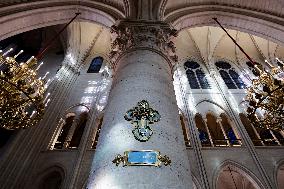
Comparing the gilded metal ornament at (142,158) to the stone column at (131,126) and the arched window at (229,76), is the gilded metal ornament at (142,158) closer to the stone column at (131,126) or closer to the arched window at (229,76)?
the stone column at (131,126)

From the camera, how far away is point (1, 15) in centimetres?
732

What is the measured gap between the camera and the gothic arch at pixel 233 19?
342 inches

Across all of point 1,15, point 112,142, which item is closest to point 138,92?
point 112,142

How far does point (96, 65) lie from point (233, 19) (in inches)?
323

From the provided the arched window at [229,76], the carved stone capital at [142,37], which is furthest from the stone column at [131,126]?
the arched window at [229,76]

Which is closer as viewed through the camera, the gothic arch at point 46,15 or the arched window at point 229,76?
the gothic arch at point 46,15

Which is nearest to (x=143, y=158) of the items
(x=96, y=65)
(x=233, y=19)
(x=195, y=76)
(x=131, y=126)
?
(x=131, y=126)

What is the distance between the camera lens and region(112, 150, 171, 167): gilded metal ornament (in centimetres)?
323

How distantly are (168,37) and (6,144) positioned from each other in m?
6.62

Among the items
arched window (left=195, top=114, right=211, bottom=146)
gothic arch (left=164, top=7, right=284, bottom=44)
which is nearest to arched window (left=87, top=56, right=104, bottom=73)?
arched window (left=195, top=114, right=211, bottom=146)

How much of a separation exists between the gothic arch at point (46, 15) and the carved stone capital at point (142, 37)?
77.8 inches

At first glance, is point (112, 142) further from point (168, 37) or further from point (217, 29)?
point (217, 29)

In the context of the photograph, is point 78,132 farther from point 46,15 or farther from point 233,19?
point 233,19

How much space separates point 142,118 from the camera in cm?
381
